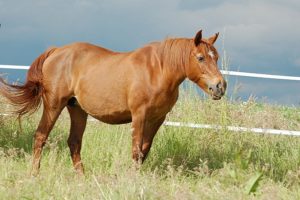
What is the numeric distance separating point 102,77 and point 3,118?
3.53 meters

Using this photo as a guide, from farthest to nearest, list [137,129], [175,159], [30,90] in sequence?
[175,159] < [30,90] < [137,129]

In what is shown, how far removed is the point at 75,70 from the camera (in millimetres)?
7250

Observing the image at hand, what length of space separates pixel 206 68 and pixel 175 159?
2026 millimetres

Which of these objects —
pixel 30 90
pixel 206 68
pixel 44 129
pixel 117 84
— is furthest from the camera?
pixel 30 90

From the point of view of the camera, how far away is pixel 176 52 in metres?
6.44

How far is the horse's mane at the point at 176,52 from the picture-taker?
6422 mm

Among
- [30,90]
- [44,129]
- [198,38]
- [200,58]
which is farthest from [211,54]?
[30,90]

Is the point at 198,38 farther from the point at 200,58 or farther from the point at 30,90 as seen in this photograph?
the point at 30,90

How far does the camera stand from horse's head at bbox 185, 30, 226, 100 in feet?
20.1

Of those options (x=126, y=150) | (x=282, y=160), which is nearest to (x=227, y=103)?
(x=282, y=160)

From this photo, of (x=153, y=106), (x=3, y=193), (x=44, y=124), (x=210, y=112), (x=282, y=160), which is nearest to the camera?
(x=3, y=193)

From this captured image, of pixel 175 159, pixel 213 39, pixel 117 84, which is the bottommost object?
pixel 175 159

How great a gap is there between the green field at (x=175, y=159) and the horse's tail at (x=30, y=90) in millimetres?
604

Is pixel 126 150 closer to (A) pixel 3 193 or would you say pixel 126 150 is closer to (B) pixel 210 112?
(B) pixel 210 112
